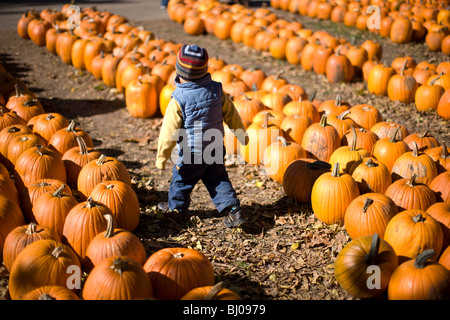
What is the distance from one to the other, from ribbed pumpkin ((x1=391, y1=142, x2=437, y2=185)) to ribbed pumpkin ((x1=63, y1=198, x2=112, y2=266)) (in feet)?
11.1

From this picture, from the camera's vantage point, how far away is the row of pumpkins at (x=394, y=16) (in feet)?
38.6

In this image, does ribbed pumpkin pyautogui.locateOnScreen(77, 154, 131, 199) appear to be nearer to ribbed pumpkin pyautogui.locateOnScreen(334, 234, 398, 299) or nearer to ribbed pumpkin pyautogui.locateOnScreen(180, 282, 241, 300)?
ribbed pumpkin pyautogui.locateOnScreen(180, 282, 241, 300)

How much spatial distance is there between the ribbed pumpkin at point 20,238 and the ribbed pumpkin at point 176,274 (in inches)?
38.7

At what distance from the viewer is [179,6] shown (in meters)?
14.4

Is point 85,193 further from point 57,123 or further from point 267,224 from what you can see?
point 267,224

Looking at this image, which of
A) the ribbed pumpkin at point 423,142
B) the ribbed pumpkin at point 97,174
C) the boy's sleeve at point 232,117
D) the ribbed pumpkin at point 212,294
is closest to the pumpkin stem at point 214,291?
the ribbed pumpkin at point 212,294

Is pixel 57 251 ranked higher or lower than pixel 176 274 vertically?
higher

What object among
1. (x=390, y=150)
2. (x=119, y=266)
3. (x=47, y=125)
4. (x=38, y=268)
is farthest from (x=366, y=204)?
(x=47, y=125)

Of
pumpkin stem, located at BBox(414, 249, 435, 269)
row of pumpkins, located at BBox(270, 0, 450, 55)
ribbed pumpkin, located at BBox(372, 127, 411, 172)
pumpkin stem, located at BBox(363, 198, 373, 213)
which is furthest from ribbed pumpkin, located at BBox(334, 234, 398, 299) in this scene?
row of pumpkins, located at BBox(270, 0, 450, 55)

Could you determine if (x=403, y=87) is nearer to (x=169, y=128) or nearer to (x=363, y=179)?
(x=363, y=179)

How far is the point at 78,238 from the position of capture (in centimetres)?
401

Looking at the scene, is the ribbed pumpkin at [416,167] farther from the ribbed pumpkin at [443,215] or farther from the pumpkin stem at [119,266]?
the pumpkin stem at [119,266]

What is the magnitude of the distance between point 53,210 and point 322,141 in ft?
11.6

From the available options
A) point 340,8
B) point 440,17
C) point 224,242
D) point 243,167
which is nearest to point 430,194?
point 224,242
